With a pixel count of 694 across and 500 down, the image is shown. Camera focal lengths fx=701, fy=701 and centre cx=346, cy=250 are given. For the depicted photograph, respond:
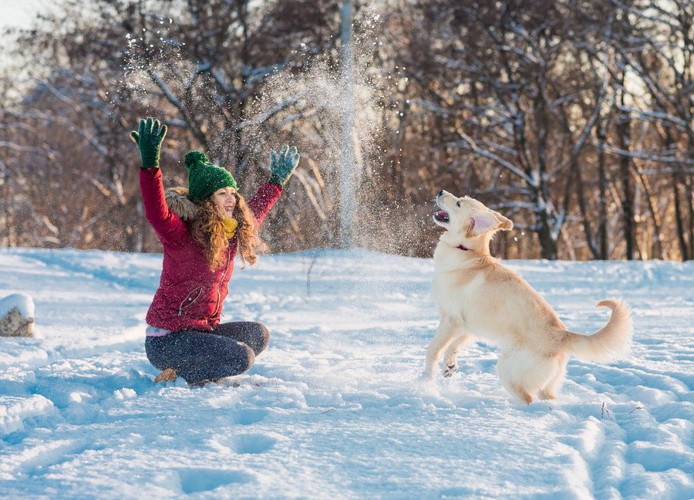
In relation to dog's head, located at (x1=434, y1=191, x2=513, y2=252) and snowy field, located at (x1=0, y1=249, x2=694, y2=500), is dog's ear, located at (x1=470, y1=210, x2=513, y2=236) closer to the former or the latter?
dog's head, located at (x1=434, y1=191, x2=513, y2=252)

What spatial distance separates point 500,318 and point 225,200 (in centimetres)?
175

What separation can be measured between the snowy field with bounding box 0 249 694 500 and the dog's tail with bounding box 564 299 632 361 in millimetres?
303

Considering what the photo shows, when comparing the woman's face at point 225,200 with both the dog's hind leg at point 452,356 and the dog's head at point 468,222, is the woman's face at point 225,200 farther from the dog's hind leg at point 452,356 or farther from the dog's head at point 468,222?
the dog's hind leg at point 452,356

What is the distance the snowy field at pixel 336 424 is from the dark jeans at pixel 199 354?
0.10 m

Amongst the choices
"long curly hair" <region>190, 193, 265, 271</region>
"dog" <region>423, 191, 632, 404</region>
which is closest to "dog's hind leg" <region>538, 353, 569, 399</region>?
"dog" <region>423, 191, 632, 404</region>

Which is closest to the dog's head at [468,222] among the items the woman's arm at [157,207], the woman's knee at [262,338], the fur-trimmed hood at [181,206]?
the woman's knee at [262,338]

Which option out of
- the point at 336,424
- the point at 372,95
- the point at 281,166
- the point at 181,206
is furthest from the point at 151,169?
the point at 372,95

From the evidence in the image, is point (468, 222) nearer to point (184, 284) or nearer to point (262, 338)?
point (262, 338)

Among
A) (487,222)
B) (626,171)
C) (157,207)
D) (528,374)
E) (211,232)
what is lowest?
(528,374)

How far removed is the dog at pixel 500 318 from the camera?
12.0ft

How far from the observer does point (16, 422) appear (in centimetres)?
332

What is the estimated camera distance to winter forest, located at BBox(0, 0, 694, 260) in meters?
12.0

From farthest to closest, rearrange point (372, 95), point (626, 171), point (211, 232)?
point (626, 171), point (372, 95), point (211, 232)

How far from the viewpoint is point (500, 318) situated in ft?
12.6
